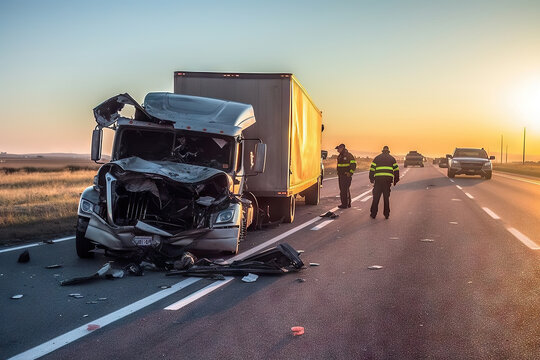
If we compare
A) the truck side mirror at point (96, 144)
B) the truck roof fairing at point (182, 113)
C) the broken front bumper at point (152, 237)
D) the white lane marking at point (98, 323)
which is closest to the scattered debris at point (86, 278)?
the broken front bumper at point (152, 237)

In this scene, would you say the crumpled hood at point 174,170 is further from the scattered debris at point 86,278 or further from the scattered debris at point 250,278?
the scattered debris at point 250,278

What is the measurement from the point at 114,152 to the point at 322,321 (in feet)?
18.6

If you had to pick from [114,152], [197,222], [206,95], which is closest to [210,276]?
[197,222]

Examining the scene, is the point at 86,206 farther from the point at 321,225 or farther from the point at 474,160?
the point at 474,160

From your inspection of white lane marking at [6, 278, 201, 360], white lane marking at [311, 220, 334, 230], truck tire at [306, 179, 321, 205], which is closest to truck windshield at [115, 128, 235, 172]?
white lane marking at [6, 278, 201, 360]

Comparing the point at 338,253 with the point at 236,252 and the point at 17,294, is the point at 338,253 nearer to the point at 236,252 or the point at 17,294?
the point at 236,252

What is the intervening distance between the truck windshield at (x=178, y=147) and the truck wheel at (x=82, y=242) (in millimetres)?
1573

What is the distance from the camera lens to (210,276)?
24.1ft

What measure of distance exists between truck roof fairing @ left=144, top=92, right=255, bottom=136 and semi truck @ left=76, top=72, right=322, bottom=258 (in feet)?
0.06

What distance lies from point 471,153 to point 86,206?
3387 cm

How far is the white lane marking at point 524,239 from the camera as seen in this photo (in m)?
10.2

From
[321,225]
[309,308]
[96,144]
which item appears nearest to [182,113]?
[96,144]

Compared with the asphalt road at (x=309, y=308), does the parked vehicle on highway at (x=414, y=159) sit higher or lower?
lower

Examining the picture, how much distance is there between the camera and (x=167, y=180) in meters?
8.30
